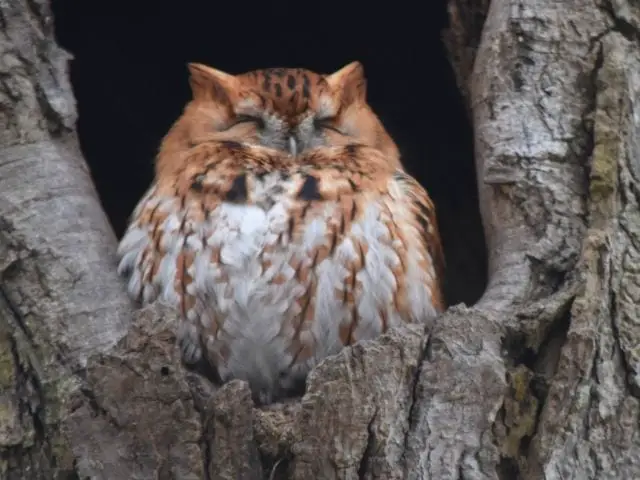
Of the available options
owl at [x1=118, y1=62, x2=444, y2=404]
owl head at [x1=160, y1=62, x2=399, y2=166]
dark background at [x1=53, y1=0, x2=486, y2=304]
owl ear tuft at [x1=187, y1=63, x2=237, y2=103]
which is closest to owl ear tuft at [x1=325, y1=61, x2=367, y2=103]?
owl head at [x1=160, y1=62, x2=399, y2=166]

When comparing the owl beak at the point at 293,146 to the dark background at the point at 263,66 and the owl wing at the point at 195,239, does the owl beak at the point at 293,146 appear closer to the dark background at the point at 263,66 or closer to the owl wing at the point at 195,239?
the owl wing at the point at 195,239

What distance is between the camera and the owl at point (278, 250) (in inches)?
92.8

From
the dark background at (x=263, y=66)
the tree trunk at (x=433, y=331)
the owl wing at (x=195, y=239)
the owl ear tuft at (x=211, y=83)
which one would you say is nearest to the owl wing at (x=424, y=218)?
the tree trunk at (x=433, y=331)

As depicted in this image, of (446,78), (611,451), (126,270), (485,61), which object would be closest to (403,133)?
(446,78)

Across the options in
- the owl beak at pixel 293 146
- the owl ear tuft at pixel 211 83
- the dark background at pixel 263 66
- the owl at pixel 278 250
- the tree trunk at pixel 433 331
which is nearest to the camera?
the tree trunk at pixel 433 331

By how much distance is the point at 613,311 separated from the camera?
7.17 ft

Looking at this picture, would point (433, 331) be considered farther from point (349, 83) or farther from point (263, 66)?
point (263, 66)

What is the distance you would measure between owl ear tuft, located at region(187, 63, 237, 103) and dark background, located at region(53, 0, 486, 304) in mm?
982

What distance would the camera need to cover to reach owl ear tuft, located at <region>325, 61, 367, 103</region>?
2.69 meters

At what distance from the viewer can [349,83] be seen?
9.11ft

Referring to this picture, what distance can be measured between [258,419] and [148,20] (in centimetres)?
209

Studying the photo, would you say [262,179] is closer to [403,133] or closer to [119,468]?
[119,468]

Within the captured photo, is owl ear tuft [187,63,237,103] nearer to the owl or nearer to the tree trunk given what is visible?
the owl

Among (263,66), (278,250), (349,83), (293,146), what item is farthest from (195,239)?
(263,66)
